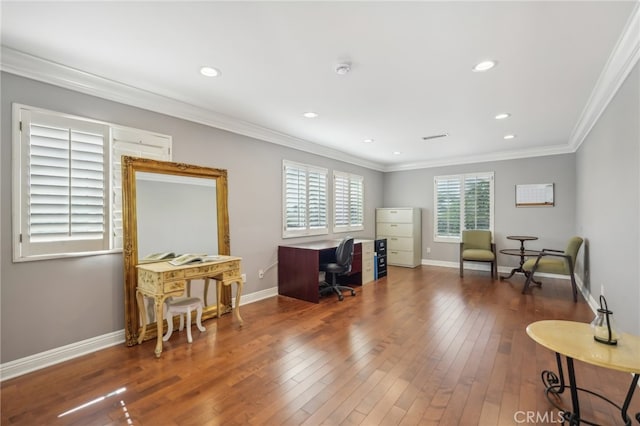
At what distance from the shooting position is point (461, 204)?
21.6 ft

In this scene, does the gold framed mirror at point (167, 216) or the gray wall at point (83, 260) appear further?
the gold framed mirror at point (167, 216)

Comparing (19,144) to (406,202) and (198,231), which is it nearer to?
(198,231)

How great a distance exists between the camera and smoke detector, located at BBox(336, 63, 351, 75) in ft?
8.03

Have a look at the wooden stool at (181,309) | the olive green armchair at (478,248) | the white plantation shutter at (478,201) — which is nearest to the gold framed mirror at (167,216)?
the wooden stool at (181,309)

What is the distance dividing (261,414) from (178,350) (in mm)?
1294

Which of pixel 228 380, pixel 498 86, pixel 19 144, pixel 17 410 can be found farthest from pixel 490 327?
pixel 19 144

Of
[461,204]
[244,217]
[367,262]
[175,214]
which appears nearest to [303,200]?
[244,217]

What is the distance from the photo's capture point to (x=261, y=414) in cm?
184

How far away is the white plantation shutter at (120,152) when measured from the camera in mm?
2838

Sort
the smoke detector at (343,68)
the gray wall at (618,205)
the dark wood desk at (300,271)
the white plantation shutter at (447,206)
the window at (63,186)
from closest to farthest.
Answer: the gray wall at (618,205) → the window at (63,186) → the smoke detector at (343,68) → the dark wood desk at (300,271) → the white plantation shutter at (447,206)

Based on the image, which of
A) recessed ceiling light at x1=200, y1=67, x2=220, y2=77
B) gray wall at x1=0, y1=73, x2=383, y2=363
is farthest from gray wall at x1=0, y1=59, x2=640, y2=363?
recessed ceiling light at x1=200, y1=67, x2=220, y2=77

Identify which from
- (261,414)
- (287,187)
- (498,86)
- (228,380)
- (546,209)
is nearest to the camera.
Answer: (261,414)

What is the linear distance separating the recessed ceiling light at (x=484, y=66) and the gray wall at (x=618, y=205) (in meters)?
0.96

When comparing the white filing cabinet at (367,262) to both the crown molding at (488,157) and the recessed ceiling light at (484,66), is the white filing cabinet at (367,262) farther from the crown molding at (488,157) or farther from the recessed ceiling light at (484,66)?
the recessed ceiling light at (484,66)
